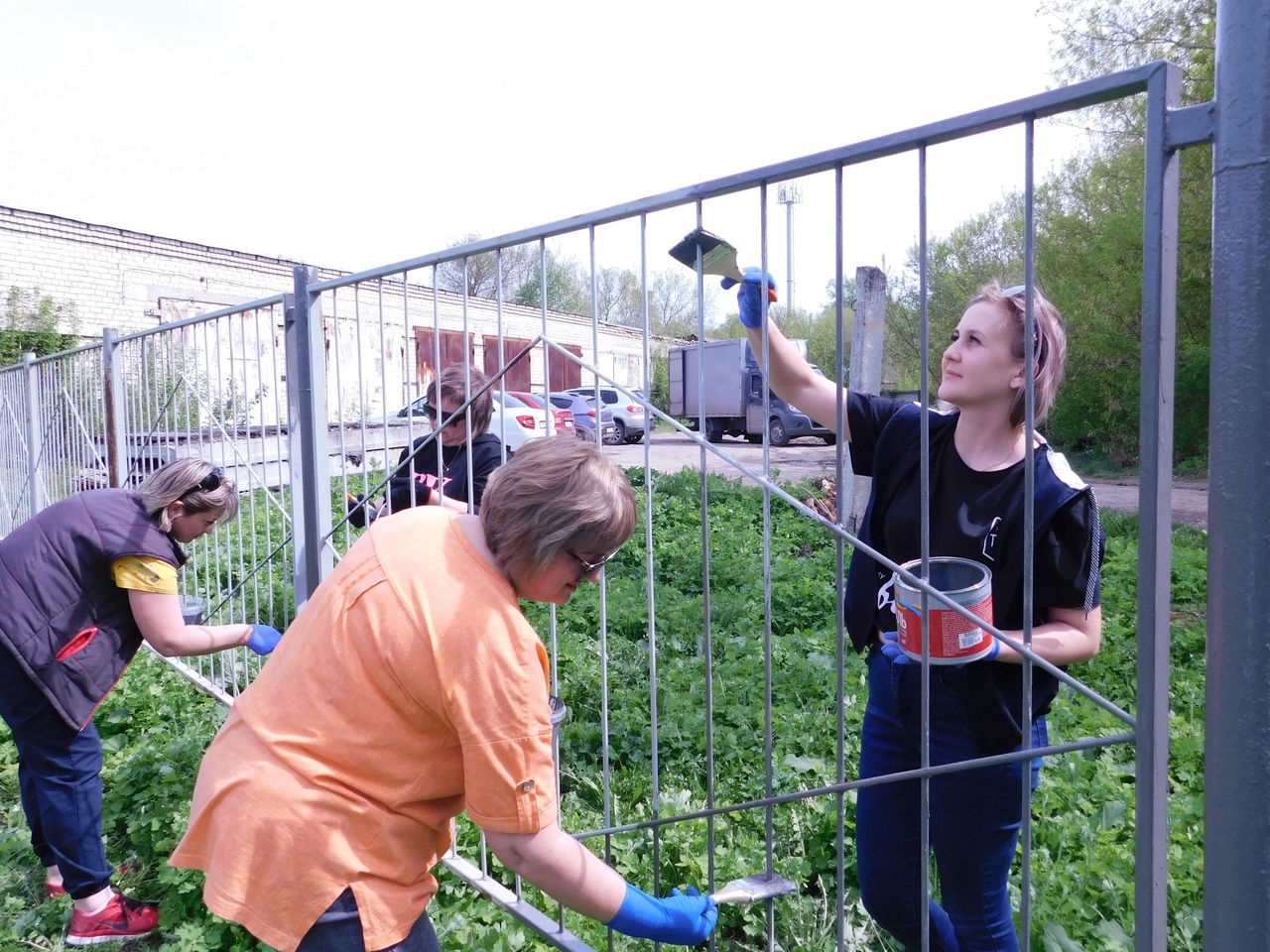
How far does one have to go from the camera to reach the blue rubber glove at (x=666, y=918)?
1451 mm

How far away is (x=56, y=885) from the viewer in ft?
9.32

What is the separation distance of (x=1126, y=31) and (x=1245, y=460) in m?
17.7

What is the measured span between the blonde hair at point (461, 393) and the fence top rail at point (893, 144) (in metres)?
0.55

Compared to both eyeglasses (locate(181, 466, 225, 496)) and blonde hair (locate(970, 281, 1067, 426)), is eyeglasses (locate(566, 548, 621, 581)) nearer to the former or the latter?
blonde hair (locate(970, 281, 1067, 426))

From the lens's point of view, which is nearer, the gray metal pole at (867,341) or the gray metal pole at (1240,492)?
the gray metal pole at (1240,492)

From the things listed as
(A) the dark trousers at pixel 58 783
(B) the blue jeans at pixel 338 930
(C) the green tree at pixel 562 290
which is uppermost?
(C) the green tree at pixel 562 290

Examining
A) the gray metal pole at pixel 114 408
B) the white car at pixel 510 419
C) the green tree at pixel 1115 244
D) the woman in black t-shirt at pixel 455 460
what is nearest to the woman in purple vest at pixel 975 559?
the white car at pixel 510 419

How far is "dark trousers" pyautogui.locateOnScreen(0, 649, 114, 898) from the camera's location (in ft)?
8.29

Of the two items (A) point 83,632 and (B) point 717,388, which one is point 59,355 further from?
(B) point 717,388

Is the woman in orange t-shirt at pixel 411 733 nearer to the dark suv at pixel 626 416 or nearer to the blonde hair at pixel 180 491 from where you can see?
the dark suv at pixel 626 416

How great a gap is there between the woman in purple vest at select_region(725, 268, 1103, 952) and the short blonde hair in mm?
444

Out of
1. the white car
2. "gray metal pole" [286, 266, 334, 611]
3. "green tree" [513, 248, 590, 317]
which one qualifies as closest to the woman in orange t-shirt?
the white car

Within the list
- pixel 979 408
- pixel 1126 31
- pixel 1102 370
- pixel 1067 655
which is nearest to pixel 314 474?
pixel 979 408

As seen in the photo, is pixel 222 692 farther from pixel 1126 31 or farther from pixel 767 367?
pixel 1126 31
